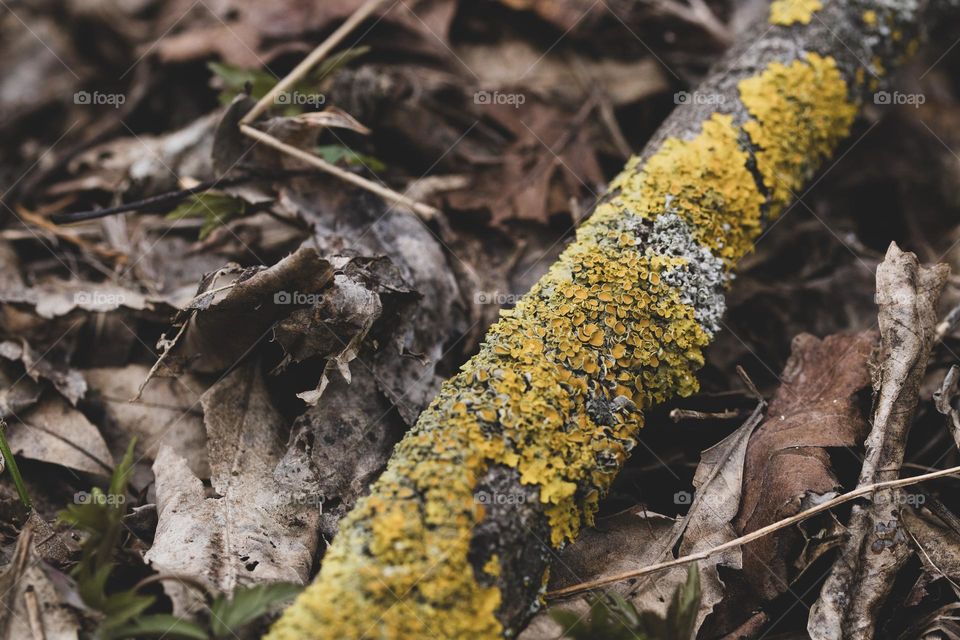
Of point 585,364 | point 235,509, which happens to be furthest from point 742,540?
point 235,509

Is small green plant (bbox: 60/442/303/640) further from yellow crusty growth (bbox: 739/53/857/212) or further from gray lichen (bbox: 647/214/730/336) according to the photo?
yellow crusty growth (bbox: 739/53/857/212)

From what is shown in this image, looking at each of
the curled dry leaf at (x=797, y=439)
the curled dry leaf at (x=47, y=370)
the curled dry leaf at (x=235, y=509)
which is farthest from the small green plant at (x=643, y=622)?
the curled dry leaf at (x=47, y=370)

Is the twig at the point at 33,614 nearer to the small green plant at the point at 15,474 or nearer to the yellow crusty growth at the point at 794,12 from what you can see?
the small green plant at the point at 15,474

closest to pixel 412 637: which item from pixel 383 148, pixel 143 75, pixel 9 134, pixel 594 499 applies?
pixel 594 499

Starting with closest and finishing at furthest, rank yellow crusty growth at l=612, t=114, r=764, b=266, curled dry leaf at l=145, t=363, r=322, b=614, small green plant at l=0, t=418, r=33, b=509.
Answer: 1. curled dry leaf at l=145, t=363, r=322, b=614
2. small green plant at l=0, t=418, r=33, b=509
3. yellow crusty growth at l=612, t=114, r=764, b=266

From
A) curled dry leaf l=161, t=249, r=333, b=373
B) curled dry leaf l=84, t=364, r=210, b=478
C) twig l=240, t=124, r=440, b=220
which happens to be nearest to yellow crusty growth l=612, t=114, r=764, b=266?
twig l=240, t=124, r=440, b=220

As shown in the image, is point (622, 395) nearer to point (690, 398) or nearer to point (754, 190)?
point (690, 398)
